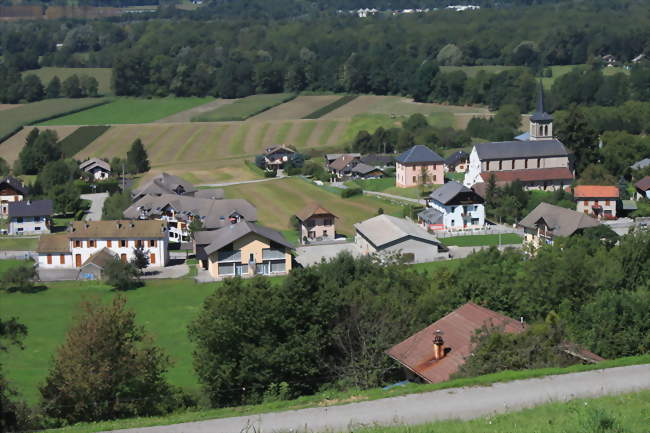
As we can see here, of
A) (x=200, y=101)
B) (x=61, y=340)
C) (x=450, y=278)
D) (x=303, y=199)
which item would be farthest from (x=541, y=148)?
(x=200, y=101)

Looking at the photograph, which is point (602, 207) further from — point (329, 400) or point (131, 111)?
point (131, 111)

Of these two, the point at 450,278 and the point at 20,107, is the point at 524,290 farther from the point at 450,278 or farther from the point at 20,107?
the point at 20,107

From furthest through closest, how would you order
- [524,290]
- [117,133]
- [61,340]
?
[117,133] → [61,340] → [524,290]

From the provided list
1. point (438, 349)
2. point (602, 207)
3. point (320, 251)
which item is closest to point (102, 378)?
point (438, 349)

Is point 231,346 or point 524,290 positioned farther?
point 524,290

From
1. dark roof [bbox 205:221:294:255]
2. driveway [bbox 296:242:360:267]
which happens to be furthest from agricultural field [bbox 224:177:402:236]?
dark roof [bbox 205:221:294:255]

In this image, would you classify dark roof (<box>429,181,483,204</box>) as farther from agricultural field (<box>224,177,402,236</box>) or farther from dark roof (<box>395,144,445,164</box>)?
dark roof (<box>395,144,445,164</box>)
